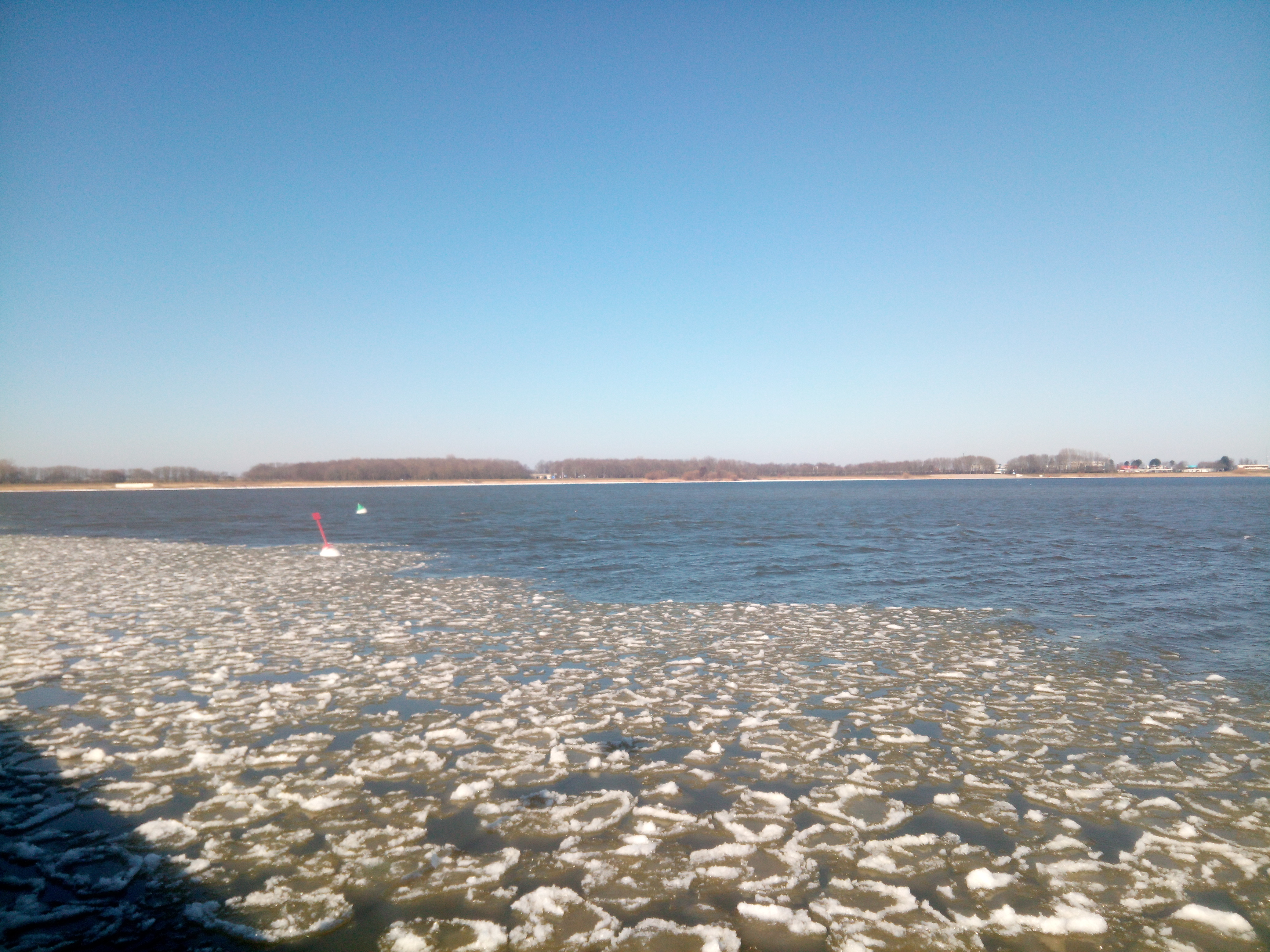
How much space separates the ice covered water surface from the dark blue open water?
3.98 m

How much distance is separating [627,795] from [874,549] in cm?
2183

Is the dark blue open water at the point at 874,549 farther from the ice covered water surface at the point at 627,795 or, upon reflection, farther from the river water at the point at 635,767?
the ice covered water surface at the point at 627,795

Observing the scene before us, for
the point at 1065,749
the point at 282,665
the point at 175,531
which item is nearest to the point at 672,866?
the point at 1065,749

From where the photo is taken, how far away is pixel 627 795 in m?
5.82

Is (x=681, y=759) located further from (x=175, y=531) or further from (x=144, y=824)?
(x=175, y=531)

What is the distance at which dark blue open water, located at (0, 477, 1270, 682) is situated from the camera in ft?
46.0

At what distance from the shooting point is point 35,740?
6879 mm

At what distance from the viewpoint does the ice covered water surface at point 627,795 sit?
4203 mm

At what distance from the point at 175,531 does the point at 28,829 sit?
37.6 m

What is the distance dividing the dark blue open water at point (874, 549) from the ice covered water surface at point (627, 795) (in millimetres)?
3983

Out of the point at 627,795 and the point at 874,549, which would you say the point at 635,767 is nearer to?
the point at 627,795

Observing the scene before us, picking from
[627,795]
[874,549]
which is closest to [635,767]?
[627,795]

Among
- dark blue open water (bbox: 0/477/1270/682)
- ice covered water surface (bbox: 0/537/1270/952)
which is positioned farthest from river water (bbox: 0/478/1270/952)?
dark blue open water (bbox: 0/477/1270/682)

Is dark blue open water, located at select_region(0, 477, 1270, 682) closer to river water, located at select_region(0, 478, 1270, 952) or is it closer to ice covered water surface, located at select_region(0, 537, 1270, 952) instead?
river water, located at select_region(0, 478, 1270, 952)
